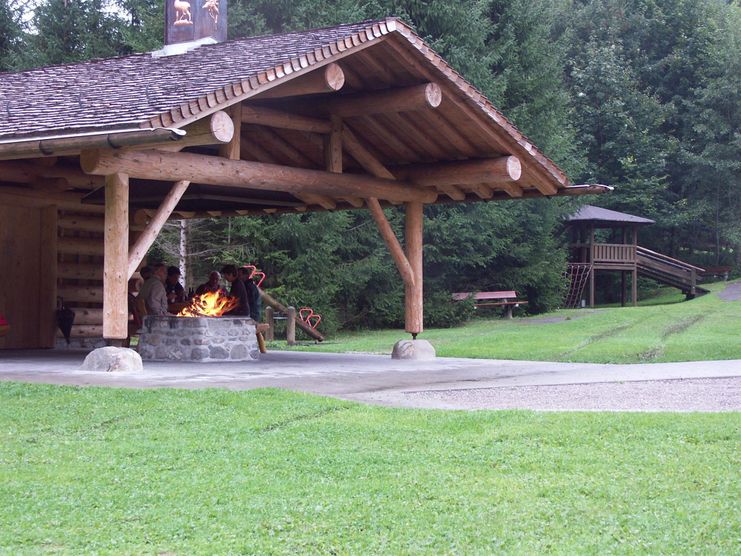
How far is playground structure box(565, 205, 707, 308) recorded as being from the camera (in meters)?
41.6

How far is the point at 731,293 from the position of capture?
1575 inches

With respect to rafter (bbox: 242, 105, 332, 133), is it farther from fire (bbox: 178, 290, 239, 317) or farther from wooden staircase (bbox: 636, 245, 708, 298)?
wooden staircase (bbox: 636, 245, 708, 298)

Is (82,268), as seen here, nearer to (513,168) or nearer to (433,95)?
(433,95)

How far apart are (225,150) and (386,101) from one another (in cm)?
240

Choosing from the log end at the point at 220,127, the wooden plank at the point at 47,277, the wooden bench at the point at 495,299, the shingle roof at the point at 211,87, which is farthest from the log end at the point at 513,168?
the wooden bench at the point at 495,299

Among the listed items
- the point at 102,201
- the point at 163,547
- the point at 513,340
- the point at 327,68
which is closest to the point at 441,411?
the point at 163,547

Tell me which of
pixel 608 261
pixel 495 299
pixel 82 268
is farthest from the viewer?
pixel 608 261

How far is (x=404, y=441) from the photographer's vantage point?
8023 millimetres

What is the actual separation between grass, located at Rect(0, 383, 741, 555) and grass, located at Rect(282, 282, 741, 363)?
10.4 m

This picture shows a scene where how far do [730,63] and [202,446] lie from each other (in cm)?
4332

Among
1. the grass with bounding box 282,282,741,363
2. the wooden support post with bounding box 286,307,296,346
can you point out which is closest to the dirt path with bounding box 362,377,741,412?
the grass with bounding box 282,282,741,363

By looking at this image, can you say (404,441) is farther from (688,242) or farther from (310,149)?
(688,242)

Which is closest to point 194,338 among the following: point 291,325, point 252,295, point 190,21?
point 252,295

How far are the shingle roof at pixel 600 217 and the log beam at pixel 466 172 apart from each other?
77.6ft
